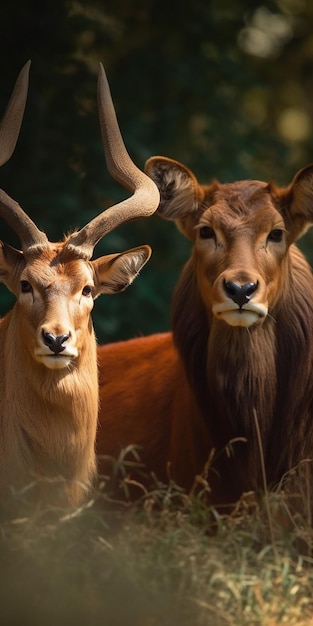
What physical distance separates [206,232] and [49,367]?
145 centimetres

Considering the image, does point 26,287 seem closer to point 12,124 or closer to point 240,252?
point 12,124

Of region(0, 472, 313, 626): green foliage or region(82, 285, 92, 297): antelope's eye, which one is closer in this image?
region(0, 472, 313, 626): green foliage

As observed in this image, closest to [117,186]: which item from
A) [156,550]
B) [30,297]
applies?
[30,297]

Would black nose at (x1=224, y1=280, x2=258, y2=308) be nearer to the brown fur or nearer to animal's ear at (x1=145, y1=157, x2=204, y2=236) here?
the brown fur

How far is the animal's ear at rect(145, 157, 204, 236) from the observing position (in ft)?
24.9

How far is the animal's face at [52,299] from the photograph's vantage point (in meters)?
6.33

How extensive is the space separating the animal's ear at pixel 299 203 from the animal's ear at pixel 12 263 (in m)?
1.56

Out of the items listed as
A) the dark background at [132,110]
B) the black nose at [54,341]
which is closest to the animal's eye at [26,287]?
the black nose at [54,341]

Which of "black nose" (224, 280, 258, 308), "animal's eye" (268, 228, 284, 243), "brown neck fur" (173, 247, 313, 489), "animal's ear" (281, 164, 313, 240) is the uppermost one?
"animal's ear" (281, 164, 313, 240)

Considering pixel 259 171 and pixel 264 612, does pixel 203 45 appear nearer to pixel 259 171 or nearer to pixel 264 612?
pixel 259 171

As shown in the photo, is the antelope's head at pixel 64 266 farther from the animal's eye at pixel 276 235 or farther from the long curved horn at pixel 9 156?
the animal's eye at pixel 276 235

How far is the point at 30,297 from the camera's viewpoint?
21.7ft

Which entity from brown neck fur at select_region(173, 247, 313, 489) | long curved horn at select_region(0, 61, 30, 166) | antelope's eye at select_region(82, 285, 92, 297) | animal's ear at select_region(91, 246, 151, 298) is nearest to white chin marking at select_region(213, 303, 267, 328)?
brown neck fur at select_region(173, 247, 313, 489)

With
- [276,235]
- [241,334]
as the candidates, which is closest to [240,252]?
[276,235]
